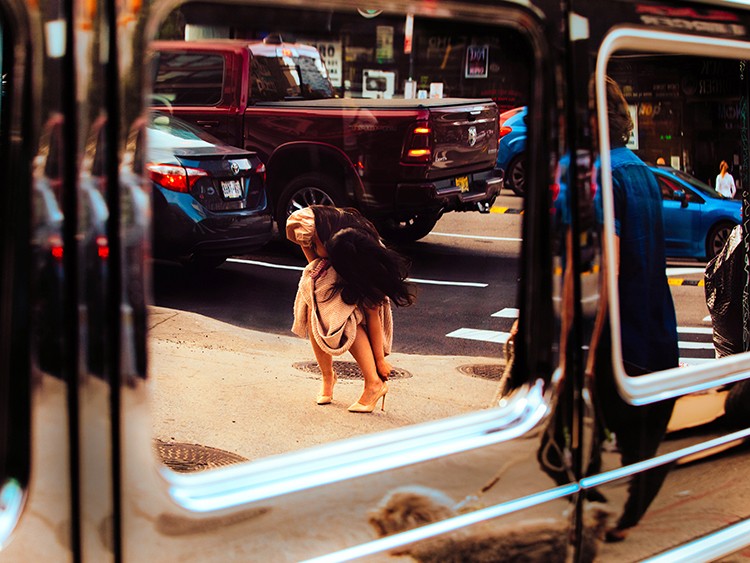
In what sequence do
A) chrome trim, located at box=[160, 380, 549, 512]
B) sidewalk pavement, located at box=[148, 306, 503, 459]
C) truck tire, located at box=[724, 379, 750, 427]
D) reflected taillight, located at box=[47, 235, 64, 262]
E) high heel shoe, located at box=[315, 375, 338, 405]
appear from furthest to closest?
truck tire, located at box=[724, 379, 750, 427] → high heel shoe, located at box=[315, 375, 338, 405] → sidewalk pavement, located at box=[148, 306, 503, 459] → chrome trim, located at box=[160, 380, 549, 512] → reflected taillight, located at box=[47, 235, 64, 262]

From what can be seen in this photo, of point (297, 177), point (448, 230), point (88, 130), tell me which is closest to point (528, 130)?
point (448, 230)

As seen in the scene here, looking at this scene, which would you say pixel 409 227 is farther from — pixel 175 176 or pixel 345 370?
pixel 175 176

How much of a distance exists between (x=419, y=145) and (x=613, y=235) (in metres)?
0.48

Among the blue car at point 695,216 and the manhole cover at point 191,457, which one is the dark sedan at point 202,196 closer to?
the manhole cover at point 191,457

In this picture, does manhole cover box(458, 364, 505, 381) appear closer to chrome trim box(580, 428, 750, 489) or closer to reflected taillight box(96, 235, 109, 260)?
chrome trim box(580, 428, 750, 489)

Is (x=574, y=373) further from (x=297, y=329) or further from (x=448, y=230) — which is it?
(x=297, y=329)

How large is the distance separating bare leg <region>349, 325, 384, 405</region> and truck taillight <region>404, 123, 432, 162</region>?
0.41 meters

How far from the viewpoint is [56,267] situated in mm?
1367

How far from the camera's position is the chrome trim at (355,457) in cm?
154

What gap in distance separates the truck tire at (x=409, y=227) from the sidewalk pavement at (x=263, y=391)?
26cm

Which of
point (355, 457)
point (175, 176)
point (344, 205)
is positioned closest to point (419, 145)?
point (344, 205)

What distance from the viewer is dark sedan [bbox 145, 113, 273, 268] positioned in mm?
1576

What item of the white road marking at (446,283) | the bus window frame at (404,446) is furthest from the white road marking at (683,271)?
the bus window frame at (404,446)

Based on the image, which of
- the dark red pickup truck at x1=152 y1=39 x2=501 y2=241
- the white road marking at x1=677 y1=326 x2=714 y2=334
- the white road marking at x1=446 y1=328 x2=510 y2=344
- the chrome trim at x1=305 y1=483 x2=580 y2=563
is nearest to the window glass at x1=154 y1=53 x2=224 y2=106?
the dark red pickup truck at x1=152 y1=39 x2=501 y2=241
